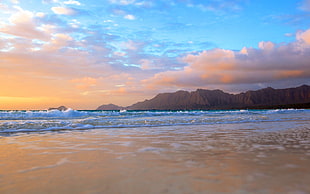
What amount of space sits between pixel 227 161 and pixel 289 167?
3.02 feet

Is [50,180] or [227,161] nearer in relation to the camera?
[50,180]

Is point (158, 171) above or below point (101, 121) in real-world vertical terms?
below

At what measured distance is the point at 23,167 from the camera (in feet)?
11.8

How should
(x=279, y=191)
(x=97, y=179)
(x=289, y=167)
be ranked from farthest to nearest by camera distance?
(x=289, y=167) → (x=97, y=179) → (x=279, y=191)

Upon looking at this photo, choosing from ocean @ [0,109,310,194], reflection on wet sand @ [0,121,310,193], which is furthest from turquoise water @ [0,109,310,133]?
reflection on wet sand @ [0,121,310,193]

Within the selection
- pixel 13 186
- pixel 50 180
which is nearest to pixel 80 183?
pixel 50 180

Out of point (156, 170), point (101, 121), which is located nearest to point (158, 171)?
point (156, 170)

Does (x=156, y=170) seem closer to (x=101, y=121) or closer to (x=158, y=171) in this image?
(x=158, y=171)

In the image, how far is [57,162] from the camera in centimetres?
391

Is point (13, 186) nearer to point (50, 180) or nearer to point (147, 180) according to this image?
point (50, 180)

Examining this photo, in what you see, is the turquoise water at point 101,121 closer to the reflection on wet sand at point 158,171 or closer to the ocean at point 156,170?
the ocean at point 156,170

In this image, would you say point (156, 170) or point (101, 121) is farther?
point (101, 121)

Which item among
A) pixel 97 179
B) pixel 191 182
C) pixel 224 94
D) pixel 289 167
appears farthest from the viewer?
pixel 224 94

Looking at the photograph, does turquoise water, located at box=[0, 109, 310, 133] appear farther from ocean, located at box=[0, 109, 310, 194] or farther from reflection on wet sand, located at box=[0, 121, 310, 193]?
reflection on wet sand, located at box=[0, 121, 310, 193]
